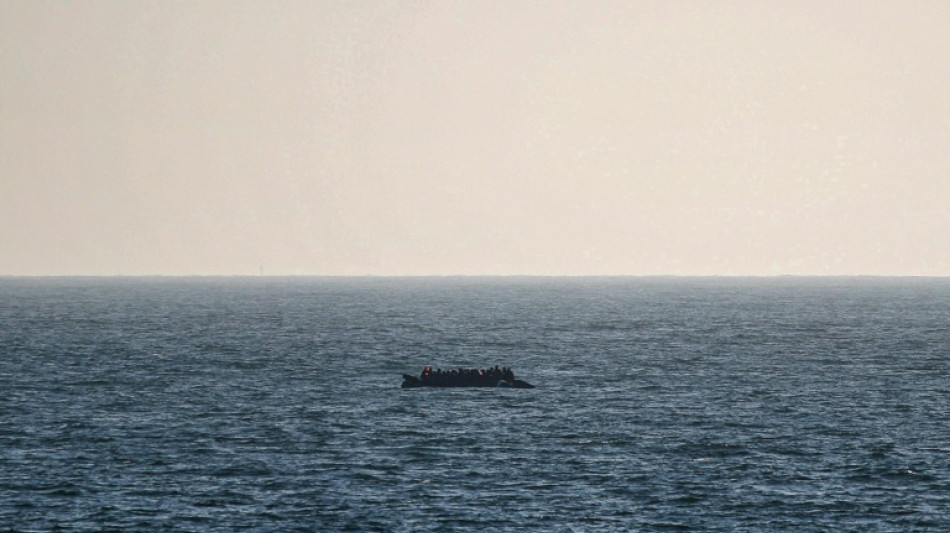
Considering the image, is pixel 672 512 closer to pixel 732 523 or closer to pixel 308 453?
pixel 732 523

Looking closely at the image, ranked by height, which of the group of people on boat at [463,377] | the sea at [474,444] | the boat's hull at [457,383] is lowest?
the sea at [474,444]

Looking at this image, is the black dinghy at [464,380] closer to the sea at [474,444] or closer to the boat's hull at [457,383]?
the boat's hull at [457,383]

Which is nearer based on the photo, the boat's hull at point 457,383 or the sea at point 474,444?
the sea at point 474,444

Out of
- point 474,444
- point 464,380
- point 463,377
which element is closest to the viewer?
point 474,444

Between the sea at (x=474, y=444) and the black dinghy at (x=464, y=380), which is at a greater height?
the black dinghy at (x=464, y=380)

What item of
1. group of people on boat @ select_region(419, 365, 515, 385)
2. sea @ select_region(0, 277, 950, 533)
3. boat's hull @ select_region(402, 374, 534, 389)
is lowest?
sea @ select_region(0, 277, 950, 533)

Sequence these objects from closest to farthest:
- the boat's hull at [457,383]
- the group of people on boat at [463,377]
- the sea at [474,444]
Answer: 1. the sea at [474,444]
2. the boat's hull at [457,383]
3. the group of people on boat at [463,377]

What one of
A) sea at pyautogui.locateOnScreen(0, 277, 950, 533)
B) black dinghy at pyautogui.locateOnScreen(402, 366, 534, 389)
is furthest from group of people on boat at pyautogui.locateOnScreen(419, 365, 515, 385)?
sea at pyautogui.locateOnScreen(0, 277, 950, 533)

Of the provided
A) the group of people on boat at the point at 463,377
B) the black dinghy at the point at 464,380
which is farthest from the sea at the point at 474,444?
the group of people on boat at the point at 463,377

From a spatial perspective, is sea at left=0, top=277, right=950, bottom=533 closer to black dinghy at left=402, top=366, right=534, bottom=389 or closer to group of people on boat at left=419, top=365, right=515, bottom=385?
black dinghy at left=402, top=366, right=534, bottom=389

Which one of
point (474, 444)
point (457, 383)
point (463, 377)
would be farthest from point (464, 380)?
point (474, 444)

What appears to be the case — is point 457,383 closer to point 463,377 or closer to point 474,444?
point 463,377

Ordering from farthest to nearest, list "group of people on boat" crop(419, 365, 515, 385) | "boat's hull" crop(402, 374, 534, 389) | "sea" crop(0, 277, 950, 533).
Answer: "group of people on boat" crop(419, 365, 515, 385) → "boat's hull" crop(402, 374, 534, 389) → "sea" crop(0, 277, 950, 533)

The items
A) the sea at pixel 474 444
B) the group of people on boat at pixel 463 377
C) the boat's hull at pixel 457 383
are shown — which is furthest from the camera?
the group of people on boat at pixel 463 377
